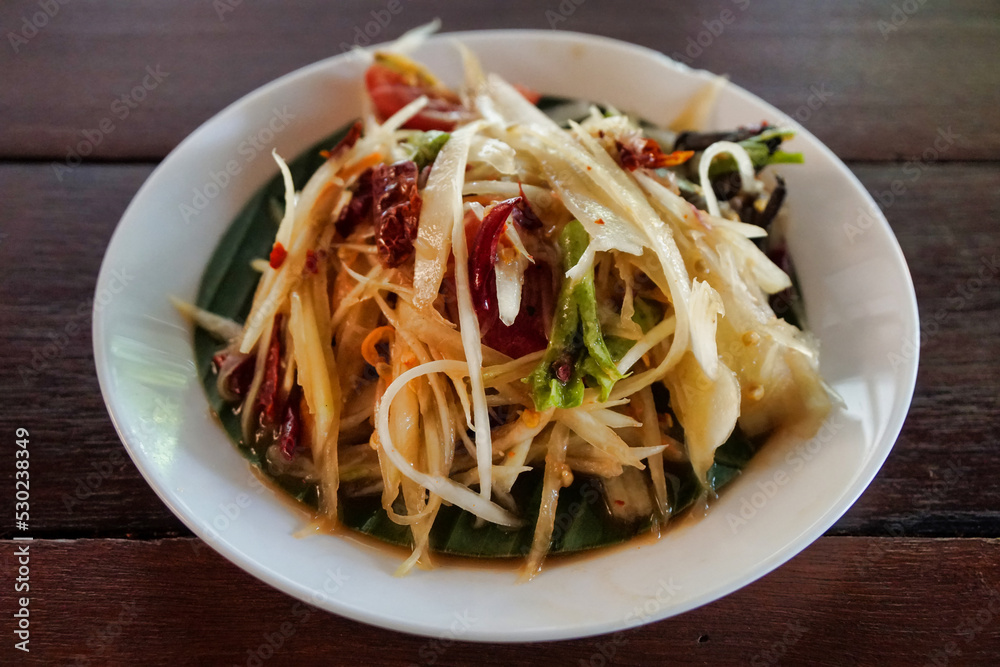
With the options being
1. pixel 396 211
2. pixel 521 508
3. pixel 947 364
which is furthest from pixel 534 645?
pixel 947 364

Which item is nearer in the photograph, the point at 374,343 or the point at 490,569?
the point at 490,569

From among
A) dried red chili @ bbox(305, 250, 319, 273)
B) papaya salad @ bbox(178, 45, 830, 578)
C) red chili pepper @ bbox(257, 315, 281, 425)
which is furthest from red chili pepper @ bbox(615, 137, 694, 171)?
red chili pepper @ bbox(257, 315, 281, 425)

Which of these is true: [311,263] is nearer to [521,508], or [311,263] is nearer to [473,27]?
[521,508]

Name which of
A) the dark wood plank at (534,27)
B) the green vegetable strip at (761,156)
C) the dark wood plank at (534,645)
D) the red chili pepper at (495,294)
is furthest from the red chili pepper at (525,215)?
the dark wood plank at (534,27)

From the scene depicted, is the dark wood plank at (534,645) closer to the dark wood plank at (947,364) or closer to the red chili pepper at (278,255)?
the dark wood plank at (947,364)

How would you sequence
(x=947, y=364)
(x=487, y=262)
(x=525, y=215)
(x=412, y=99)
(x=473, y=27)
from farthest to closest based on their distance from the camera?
(x=473, y=27)
(x=412, y=99)
(x=947, y=364)
(x=525, y=215)
(x=487, y=262)

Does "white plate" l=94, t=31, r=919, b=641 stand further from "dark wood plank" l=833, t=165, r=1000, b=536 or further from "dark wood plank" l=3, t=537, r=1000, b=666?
"dark wood plank" l=833, t=165, r=1000, b=536

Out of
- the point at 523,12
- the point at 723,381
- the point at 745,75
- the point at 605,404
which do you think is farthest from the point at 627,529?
the point at 523,12
